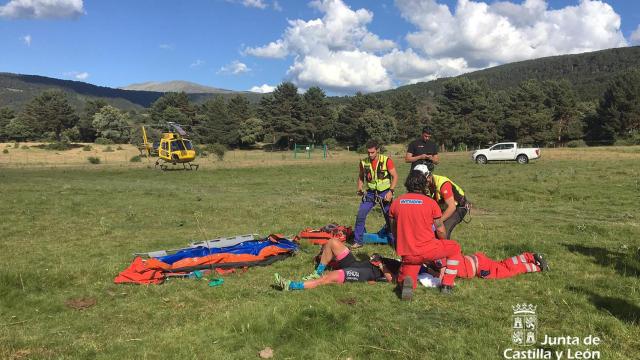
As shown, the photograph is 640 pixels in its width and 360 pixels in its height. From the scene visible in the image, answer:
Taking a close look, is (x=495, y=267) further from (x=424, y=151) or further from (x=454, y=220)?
(x=424, y=151)

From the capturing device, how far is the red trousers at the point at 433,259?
614 cm

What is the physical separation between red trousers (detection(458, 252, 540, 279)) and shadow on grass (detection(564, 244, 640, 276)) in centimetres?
144

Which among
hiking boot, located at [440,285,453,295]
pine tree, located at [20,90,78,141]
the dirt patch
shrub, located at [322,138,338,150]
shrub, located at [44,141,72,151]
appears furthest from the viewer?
pine tree, located at [20,90,78,141]

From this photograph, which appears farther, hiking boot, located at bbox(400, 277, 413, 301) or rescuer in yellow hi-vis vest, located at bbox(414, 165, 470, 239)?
rescuer in yellow hi-vis vest, located at bbox(414, 165, 470, 239)

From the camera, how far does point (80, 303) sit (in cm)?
636

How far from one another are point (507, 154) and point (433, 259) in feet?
127

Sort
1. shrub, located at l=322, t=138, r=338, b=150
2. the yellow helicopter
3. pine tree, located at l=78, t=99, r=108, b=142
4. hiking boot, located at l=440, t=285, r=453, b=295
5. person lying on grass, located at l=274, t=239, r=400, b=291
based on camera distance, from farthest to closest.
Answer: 1. pine tree, located at l=78, t=99, r=108, b=142
2. shrub, located at l=322, t=138, r=338, b=150
3. the yellow helicopter
4. person lying on grass, located at l=274, t=239, r=400, b=291
5. hiking boot, located at l=440, t=285, r=453, b=295

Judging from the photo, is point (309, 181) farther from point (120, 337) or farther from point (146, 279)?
point (120, 337)

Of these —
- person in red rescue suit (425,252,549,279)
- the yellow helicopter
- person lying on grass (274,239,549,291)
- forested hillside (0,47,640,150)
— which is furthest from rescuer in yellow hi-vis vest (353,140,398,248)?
forested hillside (0,47,640,150)

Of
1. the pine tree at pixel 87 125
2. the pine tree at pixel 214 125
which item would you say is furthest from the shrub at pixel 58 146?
the pine tree at pixel 214 125

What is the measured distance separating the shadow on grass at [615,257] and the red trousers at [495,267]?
A: 144cm

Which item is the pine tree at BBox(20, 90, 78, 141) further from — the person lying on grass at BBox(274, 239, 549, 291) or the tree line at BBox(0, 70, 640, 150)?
the person lying on grass at BBox(274, 239, 549, 291)

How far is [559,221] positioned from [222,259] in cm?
1004

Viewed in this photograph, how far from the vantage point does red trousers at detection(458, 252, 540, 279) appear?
265 inches
